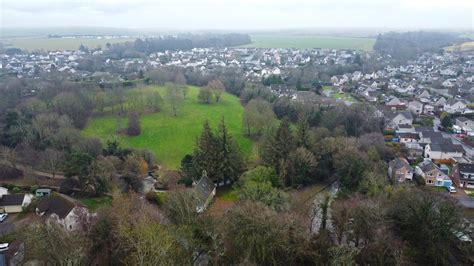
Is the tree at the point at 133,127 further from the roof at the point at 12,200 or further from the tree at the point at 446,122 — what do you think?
the tree at the point at 446,122

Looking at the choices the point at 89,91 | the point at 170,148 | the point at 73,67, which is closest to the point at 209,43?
the point at 73,67

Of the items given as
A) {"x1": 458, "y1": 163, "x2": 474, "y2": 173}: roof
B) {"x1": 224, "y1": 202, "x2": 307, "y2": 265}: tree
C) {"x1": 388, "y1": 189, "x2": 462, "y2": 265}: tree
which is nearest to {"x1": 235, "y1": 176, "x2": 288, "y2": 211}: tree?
{"x1": 224, "y1": 202, "x2": 307, "y2": 265}: tree

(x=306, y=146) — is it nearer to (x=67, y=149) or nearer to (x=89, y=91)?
(x=67, y=149)

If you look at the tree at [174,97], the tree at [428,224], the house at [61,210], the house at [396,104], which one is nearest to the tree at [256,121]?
the tree at [174,97]

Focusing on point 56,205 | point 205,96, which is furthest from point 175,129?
point 56,205

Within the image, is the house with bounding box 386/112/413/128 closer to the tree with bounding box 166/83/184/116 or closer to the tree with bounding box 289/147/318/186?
the tree with bounding box 289/147/318/186

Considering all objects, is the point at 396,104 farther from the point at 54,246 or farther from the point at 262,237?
the point at 54,246

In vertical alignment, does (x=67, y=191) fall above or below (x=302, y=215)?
below
